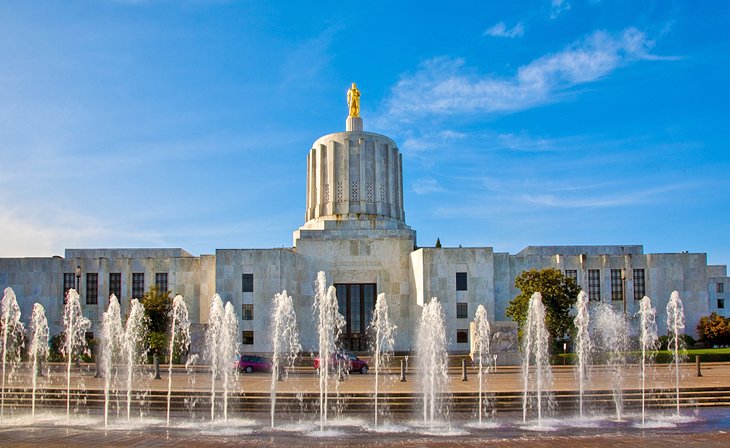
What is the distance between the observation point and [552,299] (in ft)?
119

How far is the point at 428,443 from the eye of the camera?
1417 centimetres

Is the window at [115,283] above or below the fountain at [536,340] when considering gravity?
above

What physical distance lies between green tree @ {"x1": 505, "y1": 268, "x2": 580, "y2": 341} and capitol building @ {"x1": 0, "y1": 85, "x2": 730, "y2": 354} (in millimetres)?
5211

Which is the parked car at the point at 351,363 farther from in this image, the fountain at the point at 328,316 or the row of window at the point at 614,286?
the row of window at the point at 614,286

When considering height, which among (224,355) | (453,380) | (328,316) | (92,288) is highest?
(92,288)

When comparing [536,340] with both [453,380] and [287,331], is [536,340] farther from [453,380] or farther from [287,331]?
[287,331]

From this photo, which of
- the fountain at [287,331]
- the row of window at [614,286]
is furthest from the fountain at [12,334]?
the row of window at [614,286]

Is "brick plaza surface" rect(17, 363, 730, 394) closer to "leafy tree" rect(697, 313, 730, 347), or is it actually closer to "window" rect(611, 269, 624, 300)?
"leafy tree" rect(697, 313, 730, 347)

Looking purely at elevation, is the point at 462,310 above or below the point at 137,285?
below

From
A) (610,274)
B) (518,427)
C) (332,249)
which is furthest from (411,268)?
(518,427)

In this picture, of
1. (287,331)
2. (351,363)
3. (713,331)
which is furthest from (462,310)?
(713,331)

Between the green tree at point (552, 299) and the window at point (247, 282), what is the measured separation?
1489 centimetres

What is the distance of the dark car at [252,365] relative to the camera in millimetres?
32156

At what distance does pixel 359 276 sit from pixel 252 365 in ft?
43.7
